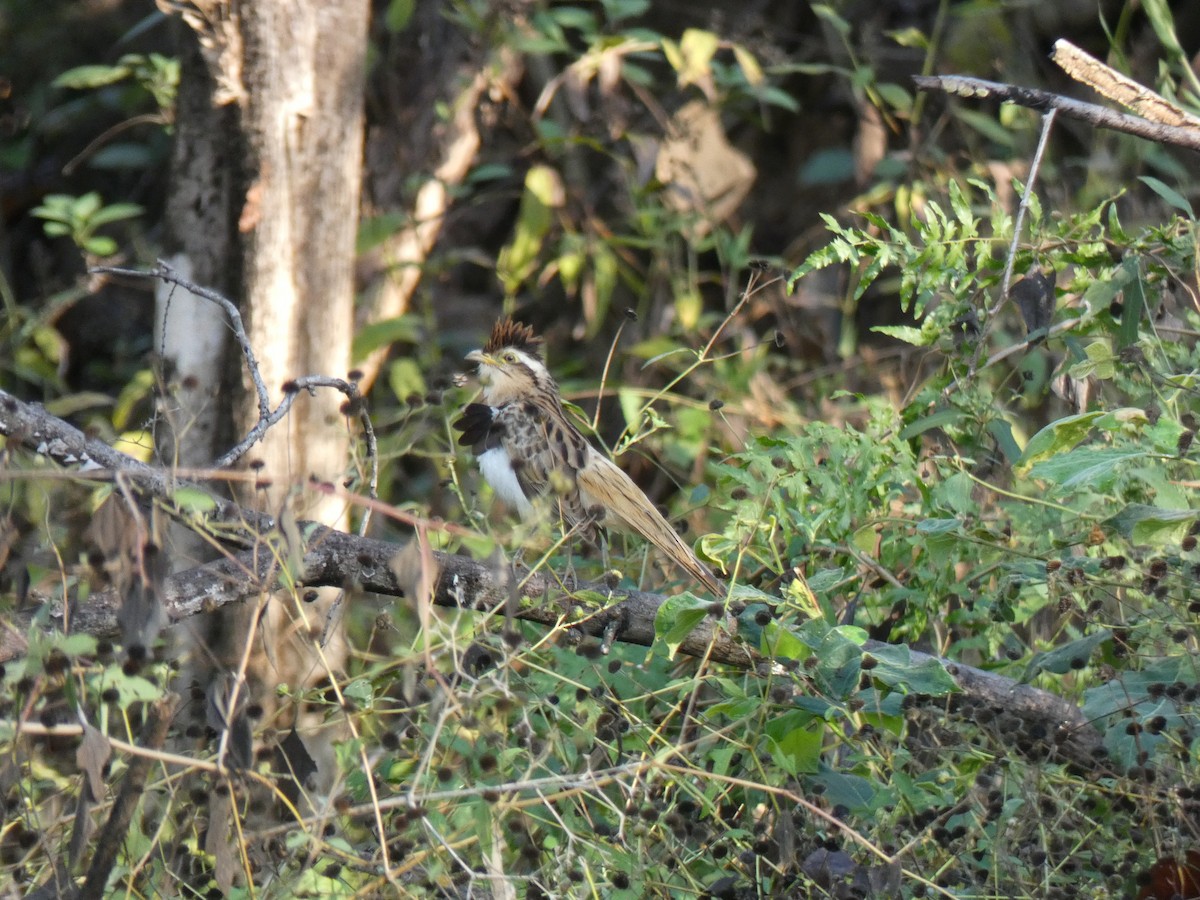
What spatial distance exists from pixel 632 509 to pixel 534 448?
694 mm

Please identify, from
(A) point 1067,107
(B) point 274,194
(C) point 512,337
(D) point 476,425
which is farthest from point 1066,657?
(B) point 274,194

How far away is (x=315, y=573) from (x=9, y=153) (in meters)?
7.77

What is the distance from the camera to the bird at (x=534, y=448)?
17.8 feet

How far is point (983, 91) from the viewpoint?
160 inches

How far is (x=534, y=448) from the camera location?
6.05m

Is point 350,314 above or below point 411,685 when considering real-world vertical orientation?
below

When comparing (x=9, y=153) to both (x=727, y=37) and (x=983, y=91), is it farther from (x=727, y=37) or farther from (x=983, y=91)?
(x=983, y=91)

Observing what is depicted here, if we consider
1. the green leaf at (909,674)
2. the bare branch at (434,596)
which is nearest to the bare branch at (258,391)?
the bare branch at (434,596)

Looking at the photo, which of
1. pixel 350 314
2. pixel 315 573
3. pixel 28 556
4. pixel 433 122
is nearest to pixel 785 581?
pixel 315 573

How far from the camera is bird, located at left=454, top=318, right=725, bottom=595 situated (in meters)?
5.43

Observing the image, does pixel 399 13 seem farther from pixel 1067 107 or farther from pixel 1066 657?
pixel 1066 657

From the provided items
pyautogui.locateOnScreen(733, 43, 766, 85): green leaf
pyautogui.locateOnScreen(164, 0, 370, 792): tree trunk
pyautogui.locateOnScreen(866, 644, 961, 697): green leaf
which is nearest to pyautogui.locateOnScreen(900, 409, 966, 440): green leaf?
pyautogui.locateOnScreen(866, 644, 961, 697): green leaf

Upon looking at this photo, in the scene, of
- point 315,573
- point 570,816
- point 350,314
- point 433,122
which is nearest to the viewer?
point 570,816

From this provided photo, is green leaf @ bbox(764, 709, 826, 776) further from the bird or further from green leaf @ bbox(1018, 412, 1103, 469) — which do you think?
the bird
